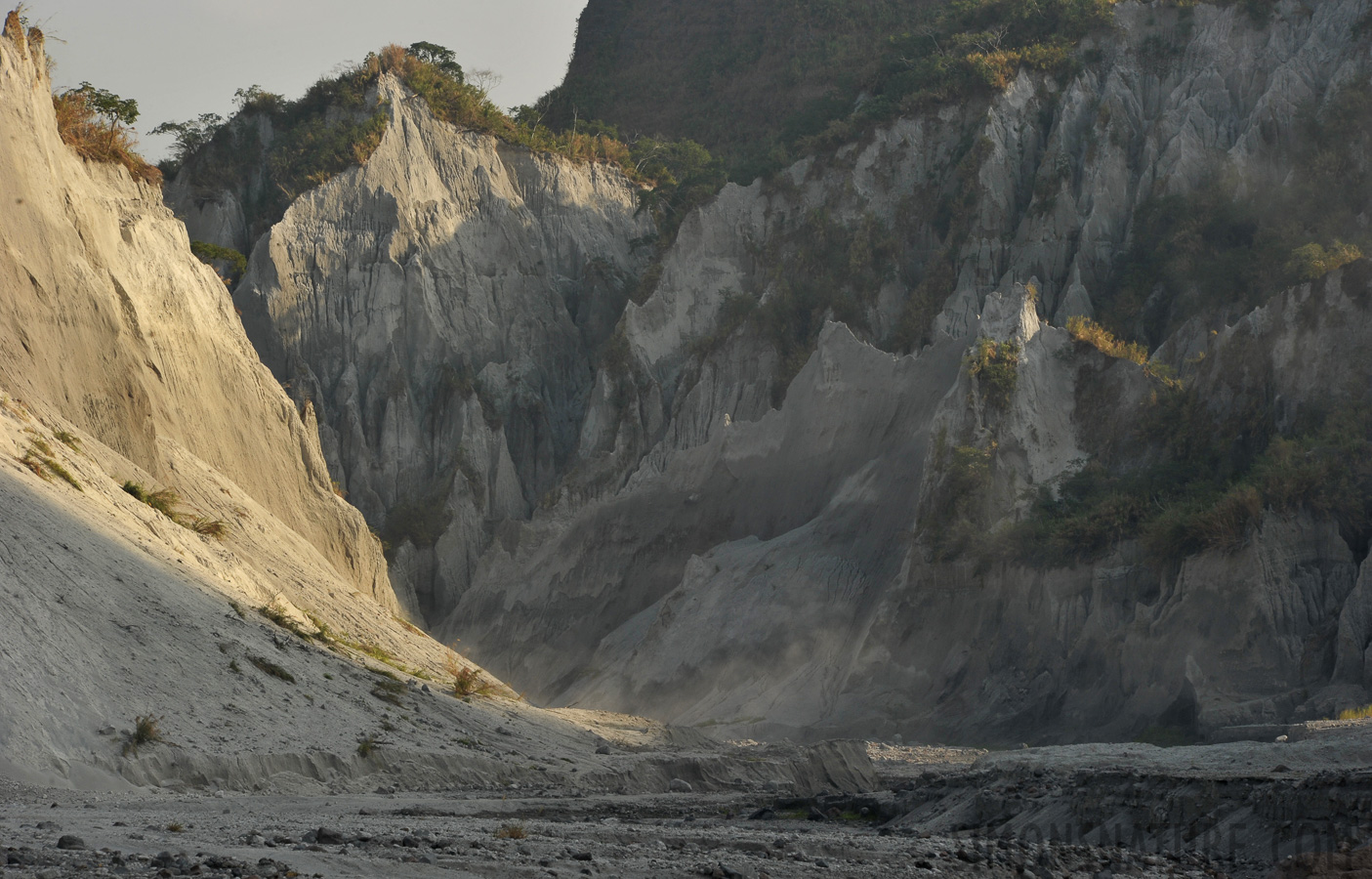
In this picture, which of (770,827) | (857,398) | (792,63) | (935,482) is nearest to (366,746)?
(770,827)

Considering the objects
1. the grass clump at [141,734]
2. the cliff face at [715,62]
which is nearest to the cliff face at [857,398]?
the grass clump at [141,734]

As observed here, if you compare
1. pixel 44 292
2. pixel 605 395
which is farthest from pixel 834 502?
pixel 44 292

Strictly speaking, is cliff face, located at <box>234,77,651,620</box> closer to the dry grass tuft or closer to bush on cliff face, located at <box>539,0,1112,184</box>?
bush on cliff face, located at <box>539,0,1112,184</box>

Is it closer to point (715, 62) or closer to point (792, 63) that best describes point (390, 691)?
point (792, 63)

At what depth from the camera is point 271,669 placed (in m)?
16.2

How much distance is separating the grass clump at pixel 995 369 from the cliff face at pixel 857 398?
0.32ft

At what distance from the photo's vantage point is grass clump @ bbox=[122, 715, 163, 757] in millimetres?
12359

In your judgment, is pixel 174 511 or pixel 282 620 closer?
pixel 282 620

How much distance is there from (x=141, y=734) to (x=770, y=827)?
6.21 m

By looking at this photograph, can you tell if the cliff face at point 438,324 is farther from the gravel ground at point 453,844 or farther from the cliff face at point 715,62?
the gravel ground at point 453,844

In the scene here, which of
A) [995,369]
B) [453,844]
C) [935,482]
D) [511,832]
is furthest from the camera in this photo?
[995,369]

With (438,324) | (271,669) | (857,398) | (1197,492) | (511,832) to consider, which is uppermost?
(857,398)

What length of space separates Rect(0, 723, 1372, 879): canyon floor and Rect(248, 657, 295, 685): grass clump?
6.99 ft

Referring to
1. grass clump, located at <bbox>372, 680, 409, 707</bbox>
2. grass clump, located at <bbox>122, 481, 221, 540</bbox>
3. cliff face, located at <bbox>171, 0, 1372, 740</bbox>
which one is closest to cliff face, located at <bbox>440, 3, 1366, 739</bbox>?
cliff face, located at <bbox>171, 0, 1372, 740</bbox>
